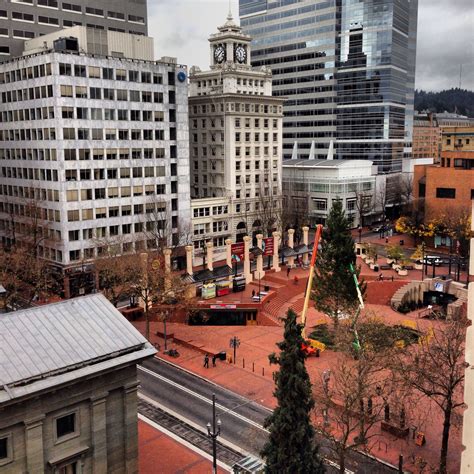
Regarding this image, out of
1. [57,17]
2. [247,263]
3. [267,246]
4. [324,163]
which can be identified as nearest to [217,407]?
[247,263]

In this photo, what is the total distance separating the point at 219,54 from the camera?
386 feet

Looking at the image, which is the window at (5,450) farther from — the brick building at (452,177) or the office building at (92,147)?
the brick building at (452,177)

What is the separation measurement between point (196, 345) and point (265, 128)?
219 ft

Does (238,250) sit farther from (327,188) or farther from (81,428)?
(327,188)

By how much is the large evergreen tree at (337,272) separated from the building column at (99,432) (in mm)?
31188

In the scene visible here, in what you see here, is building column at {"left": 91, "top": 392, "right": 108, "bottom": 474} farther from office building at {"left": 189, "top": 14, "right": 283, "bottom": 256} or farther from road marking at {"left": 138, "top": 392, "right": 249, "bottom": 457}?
office building at {"left": 189, "top": 14, "right": 283, "bottom": 256}

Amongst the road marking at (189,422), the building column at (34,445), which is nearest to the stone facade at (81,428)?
the building column at (34,445)

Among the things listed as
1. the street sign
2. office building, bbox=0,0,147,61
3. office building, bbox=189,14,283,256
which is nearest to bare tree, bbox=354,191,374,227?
office building, bbox=189,14,283,256

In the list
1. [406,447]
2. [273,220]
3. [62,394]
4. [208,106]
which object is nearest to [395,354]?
[406,447]

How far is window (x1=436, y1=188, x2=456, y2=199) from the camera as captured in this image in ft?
332

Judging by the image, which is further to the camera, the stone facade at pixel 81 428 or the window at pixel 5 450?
the stone facade at pixel 81 428

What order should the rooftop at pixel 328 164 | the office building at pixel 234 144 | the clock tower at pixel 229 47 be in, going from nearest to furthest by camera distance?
the office building at pixel 234 144 < the clock tower at pixel 229 47 < the rooftop at pixel 328 164

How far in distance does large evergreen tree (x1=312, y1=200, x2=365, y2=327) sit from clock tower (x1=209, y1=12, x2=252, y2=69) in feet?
225

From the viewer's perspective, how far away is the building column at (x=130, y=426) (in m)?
27.6
